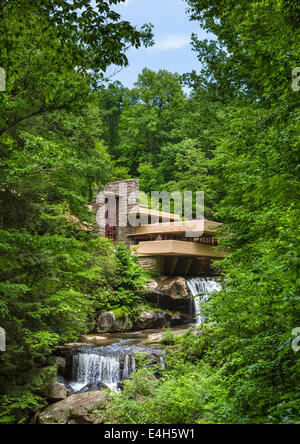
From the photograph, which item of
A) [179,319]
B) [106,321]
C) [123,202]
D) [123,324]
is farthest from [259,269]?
[123,202]

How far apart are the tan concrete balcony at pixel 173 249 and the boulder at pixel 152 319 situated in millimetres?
3721

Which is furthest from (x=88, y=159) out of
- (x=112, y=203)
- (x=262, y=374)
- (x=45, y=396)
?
(x=112, y=203)

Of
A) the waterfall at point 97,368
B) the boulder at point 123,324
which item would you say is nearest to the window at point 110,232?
the boulder at point 123,324

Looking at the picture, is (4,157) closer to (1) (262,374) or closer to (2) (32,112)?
(2) (32,112)

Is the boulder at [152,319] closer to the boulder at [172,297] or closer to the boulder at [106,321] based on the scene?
the boulder at [172,297]

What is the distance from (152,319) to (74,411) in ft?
30.7

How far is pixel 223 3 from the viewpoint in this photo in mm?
3775

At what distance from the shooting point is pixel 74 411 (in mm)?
7777

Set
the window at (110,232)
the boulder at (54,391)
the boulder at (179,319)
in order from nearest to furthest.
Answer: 1. the boulder at (54,391)
2. the boulder at (179,319)
3. the window at (110,232)

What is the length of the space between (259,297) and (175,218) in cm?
1900

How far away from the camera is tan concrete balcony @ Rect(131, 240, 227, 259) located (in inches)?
774

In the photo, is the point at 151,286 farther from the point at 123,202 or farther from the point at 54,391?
the point at 54,391

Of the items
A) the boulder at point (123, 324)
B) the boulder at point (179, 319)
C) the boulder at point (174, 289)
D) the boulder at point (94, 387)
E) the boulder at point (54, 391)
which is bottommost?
the boulder at point (179, 319)

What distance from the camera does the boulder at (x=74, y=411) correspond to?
7.56m
